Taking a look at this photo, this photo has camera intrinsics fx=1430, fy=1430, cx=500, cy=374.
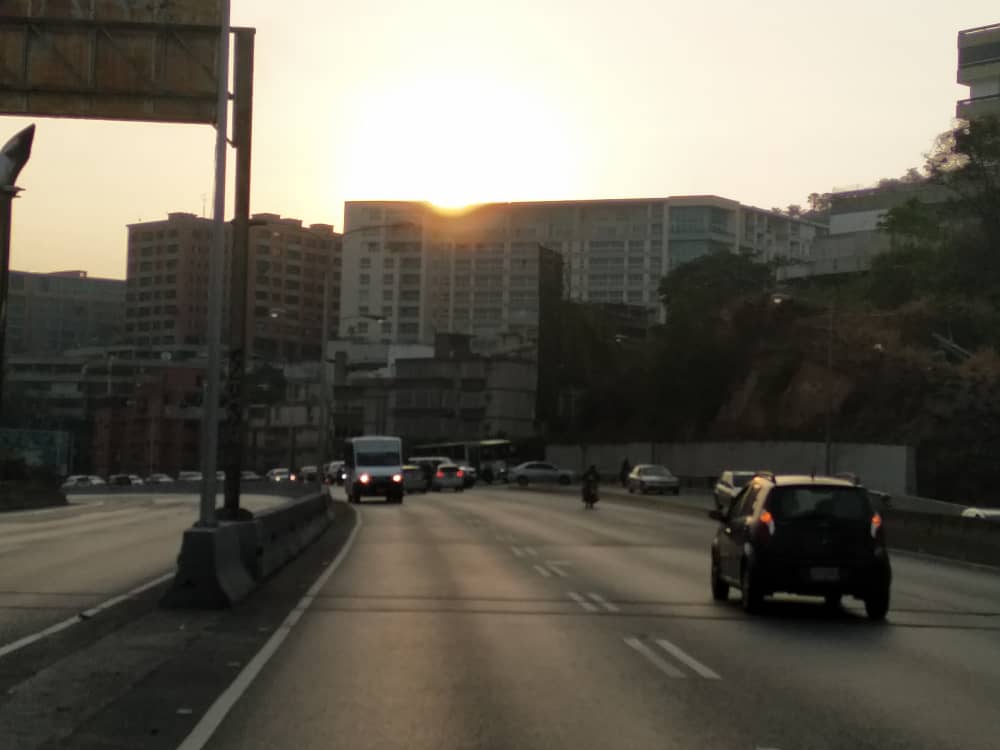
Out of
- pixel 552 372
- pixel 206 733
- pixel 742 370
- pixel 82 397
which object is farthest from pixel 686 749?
pixel 82 397

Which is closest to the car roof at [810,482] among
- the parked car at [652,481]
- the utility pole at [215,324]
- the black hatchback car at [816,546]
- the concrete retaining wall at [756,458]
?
the black hatchback car at [816,546]

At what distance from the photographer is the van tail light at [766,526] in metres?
16.8

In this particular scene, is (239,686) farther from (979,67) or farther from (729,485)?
(979,67)

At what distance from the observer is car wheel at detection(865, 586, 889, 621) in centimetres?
1666

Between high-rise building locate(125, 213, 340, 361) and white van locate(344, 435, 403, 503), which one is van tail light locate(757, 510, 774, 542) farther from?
high-rise building locate(125, 213, 340, 361)

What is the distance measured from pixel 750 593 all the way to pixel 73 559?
12350 millimetres

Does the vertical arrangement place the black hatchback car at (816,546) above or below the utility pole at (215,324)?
below

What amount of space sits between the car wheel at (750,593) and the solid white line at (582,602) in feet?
5.91

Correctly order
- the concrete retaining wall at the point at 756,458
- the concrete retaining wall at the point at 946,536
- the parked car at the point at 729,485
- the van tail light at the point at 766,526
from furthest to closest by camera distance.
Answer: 1. the concrete retaining wall at the point at 756,458
2. the parked car at the point at 729,485
3. the concrete retaining wall at the point at 946,536
4. the van tail light at the point at 766,526

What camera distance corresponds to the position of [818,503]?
1697 centimetres

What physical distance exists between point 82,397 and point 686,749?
14969cm

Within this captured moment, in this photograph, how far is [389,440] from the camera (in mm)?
63906

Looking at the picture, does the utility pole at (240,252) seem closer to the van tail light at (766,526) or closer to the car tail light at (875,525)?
the van tail light at (766,526)

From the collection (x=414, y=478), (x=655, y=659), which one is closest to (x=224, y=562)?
(x=655, y=659)
